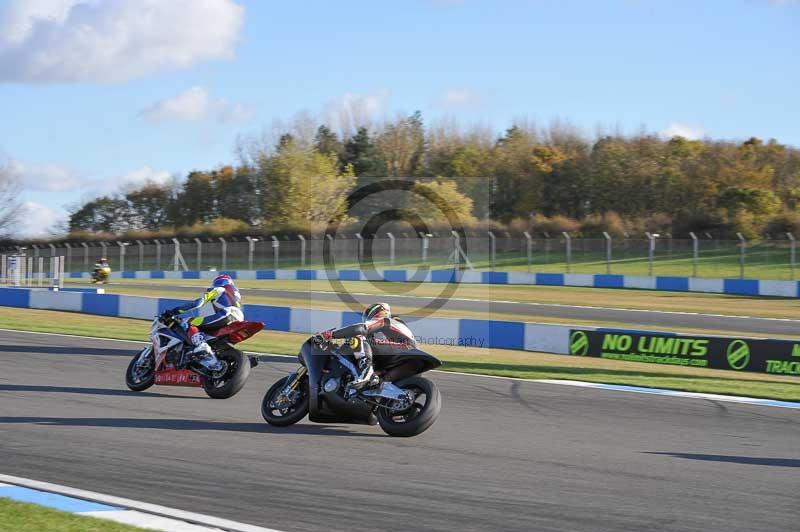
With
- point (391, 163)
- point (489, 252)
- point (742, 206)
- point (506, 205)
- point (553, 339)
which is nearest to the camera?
point (553, 339)

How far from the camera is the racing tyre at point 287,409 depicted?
30.4 feet

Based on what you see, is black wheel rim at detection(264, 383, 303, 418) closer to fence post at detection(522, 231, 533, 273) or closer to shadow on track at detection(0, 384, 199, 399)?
shadow on track at detection(0, 384, 199, 399)

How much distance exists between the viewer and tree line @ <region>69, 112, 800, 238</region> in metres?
50.5

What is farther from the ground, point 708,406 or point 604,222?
point 604,222

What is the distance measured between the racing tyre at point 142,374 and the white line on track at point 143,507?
4663 mm

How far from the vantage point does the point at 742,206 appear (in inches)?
1874

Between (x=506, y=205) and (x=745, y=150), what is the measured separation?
15.0 meters

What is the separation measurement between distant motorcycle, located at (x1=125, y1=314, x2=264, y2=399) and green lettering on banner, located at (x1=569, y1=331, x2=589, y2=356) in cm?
858

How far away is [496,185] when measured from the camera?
61.8 m

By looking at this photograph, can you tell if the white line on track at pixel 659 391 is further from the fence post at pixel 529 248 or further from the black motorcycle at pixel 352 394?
the fence post at pixel 529 248

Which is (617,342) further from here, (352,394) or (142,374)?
(352,394)

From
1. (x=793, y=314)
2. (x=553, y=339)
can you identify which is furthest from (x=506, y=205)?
(x=553, y=339)

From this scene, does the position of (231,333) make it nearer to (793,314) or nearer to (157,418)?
(157,418)

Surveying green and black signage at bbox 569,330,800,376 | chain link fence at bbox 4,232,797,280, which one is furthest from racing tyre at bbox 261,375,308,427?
chain link fence at bbox 4,232,797,280
